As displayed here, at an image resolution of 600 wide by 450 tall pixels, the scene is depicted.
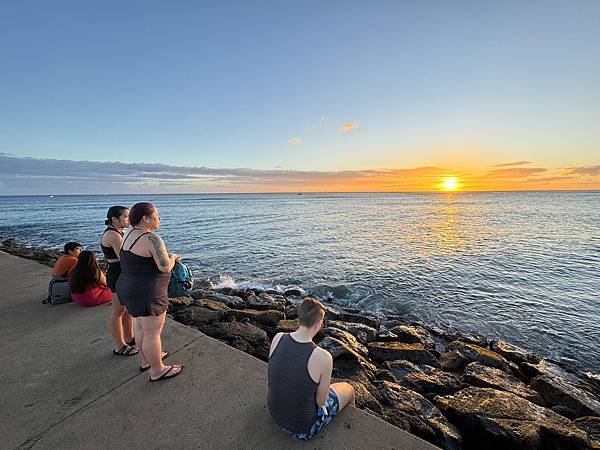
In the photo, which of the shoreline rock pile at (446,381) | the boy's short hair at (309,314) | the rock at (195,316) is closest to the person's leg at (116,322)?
the shoreline rock pile at (446,381)

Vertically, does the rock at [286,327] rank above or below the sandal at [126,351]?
below

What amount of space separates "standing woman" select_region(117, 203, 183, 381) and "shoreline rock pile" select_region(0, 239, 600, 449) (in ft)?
6.47

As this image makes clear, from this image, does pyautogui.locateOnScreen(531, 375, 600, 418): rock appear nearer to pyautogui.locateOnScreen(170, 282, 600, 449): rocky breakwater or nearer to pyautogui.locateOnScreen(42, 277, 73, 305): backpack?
pyautogui.locateOnScreen(170, 282, 600, 449): rocky breakwater

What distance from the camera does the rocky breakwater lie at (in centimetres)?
310

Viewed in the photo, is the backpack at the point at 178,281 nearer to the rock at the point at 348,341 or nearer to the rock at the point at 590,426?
the rock at the point at 348,341

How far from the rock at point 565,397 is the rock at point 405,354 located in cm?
159

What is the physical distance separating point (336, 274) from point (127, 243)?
10541 mm

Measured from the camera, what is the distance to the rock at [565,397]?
4254 millimetres

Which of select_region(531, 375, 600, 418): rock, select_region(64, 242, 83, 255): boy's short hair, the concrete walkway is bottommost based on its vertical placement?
select_region(531, 375, 600, 418): rock

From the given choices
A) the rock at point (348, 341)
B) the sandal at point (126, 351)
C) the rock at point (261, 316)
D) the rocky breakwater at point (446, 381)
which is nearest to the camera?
the rocky breakwater at point (446, 381)

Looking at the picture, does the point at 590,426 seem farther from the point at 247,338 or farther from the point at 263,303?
the point at 263,303

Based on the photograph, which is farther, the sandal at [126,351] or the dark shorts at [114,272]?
the sandal at [126,351]

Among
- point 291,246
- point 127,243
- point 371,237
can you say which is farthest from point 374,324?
point 371,237

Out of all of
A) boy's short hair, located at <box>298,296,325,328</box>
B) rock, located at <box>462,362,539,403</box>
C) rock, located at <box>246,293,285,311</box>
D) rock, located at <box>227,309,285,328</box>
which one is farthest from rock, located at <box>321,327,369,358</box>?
boy's short hair, located at <box>298,296,325,328</box>
